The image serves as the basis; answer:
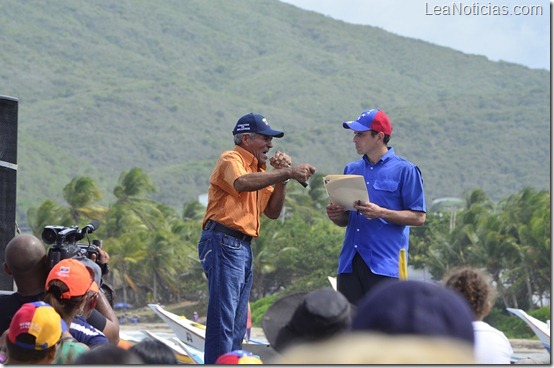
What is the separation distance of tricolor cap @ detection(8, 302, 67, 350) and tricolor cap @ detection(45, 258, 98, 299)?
690mm

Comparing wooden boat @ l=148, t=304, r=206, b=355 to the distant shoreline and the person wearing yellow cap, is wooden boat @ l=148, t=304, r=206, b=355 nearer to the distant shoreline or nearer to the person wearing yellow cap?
the distant shoreline

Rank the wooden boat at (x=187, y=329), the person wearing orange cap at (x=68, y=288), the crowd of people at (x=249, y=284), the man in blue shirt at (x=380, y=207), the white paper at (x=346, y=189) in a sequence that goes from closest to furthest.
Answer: the crowd of people at (x=249, y=284)
the person wearing orange cap at (x=68, y=288)
the white paper at (x=346, y=189)
the man in blue shirt at (x=380, y=207)
the wooden boat at (x=187, y=329)

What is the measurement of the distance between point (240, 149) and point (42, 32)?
198m

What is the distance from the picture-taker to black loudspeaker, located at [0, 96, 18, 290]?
6.50 meters

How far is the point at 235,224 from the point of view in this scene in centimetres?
586

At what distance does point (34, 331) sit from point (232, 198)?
7.58ft

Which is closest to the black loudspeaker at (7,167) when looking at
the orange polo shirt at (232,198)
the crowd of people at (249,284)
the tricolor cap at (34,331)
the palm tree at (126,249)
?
the crowd of people at (249,284)

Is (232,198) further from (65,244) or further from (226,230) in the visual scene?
(65,244)

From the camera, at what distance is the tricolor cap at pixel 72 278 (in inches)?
178

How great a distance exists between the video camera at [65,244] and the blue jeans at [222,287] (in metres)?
0.64

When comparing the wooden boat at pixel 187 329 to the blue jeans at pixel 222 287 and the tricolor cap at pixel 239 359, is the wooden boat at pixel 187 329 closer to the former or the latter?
the blue jeans at pixel 222 287

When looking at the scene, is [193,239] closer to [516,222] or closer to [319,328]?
[516,222]

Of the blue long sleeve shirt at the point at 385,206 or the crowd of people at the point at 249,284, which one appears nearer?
the crowd of people at the point at 249,284

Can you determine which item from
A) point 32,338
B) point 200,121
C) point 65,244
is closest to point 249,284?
point 65,244
